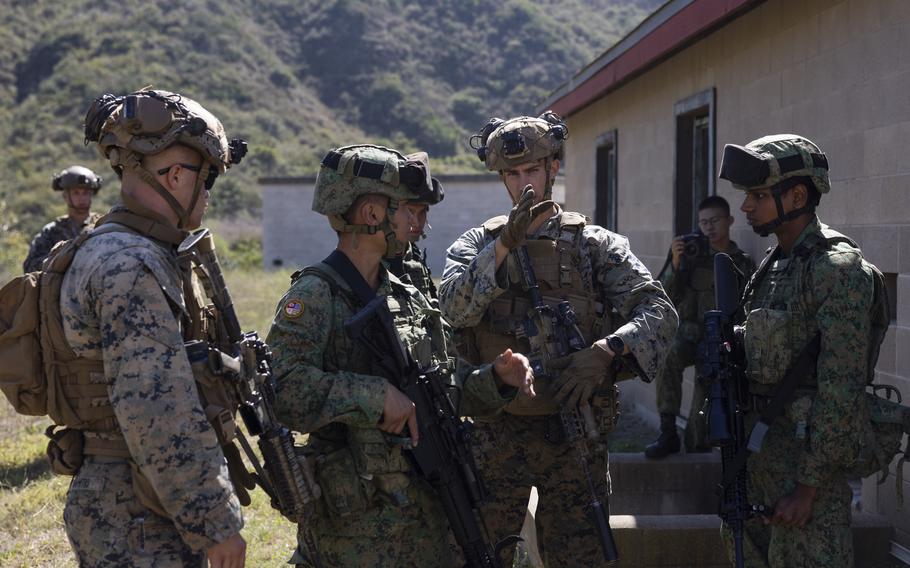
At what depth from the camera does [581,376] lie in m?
3.69

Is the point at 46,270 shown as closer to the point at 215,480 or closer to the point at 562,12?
the point at 215,480

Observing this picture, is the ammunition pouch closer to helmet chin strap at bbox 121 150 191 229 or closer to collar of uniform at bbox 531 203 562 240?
helmet chin strap at bbox 121 150 191 229

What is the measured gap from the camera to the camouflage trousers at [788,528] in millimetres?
3496

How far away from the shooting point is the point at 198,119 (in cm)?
278

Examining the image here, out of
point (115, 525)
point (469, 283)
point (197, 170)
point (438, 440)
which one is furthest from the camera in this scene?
point (469, 283)

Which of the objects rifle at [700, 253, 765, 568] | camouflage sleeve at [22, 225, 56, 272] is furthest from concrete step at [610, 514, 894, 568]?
camouflage sleeve at [22, 225, 56, 272]

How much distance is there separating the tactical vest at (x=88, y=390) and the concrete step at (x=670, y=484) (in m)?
3.79

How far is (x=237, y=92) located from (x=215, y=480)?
55838 mm

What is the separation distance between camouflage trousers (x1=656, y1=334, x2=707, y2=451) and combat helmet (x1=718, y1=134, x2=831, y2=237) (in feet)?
9.46

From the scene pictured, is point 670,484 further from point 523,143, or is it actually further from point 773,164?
point 523,143

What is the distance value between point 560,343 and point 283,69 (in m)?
60.8

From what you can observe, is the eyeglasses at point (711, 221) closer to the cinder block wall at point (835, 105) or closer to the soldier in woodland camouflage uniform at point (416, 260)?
the cinder block wall at point (835, 105)

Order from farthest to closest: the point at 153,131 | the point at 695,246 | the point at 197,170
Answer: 1. the point at 695,246
2. the point at 197,170
3. the point at 153,131

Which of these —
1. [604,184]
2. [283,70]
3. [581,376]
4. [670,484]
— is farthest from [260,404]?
[283,70]
